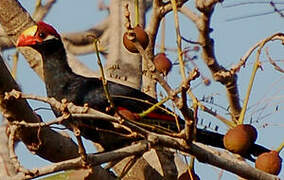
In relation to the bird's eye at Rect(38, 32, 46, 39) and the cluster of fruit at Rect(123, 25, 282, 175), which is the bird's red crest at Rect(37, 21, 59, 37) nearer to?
the bird's eye at Rect(38, 32, 46, 39)

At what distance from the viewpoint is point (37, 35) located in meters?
4.71

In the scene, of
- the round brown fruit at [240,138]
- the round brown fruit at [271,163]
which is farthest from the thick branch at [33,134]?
the round brown fruit at [271,163]

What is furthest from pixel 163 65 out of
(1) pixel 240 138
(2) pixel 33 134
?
(1) pixel 240 138

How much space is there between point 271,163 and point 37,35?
2066 millimetres

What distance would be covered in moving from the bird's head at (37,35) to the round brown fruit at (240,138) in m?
1.78

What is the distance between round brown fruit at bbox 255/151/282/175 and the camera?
306cm

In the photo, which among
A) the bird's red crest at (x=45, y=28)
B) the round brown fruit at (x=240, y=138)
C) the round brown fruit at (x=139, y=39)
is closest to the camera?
the round brown fruit at (x=240, y=138)

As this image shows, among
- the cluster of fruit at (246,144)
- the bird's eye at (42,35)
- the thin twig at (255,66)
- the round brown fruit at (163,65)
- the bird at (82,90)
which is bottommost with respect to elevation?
the bird at (82,90)

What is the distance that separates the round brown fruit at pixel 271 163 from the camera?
306 cm

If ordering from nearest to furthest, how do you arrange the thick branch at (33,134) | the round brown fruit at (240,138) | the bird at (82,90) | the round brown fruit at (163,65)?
the round brown fruit at (240,138) < the thick branch at (33,134) < the round brown fruit at (163,65) < the bird at (82,90)

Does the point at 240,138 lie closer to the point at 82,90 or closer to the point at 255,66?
the point at 255,66

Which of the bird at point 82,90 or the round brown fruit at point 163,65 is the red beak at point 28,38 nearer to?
the bird at point 82,90

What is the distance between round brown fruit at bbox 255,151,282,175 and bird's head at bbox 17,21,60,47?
186 cm

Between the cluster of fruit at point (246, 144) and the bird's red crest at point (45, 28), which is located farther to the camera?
the bird's red crest at point (45, 28)
